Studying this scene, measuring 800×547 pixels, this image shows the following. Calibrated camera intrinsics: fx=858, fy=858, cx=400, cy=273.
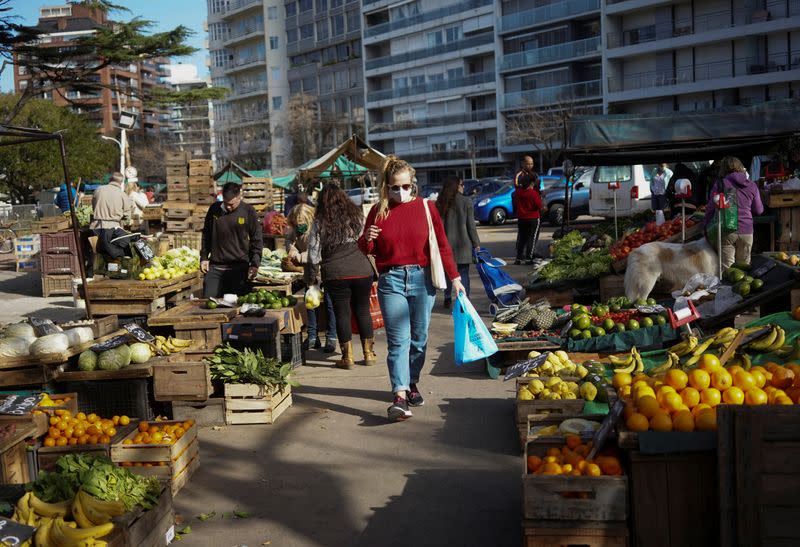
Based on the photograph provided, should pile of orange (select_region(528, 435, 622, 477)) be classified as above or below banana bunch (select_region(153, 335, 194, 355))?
below

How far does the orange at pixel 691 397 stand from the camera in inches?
173

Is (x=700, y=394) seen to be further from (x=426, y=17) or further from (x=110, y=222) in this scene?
(x=426, y=17)

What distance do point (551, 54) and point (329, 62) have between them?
31.3 meters

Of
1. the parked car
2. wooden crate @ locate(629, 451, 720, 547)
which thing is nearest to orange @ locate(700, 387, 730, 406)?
wooden crate @ locate(629, 451, 720, 547)

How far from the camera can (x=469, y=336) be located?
275 inches

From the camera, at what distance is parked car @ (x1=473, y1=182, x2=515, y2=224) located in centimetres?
3153

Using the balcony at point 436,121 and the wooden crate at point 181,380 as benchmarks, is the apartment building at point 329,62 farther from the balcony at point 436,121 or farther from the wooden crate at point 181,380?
the wooden crate at point 181,380

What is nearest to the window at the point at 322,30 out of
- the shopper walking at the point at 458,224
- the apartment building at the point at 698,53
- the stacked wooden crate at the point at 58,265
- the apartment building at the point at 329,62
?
the apartment building at the point at 329,62

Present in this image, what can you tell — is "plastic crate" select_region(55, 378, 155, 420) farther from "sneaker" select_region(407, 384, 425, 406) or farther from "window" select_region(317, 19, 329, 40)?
"window" select_region(317, 19, 329, 40)

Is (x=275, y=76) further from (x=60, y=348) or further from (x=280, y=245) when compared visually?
(x=60, y=348)

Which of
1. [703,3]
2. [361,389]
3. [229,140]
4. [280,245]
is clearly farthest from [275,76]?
[361,389]

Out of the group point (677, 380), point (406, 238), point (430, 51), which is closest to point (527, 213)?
point (406, 238)

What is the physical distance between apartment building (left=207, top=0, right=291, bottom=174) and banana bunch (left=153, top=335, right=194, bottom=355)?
77847 mm

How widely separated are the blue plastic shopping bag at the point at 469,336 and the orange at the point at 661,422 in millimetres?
2782
